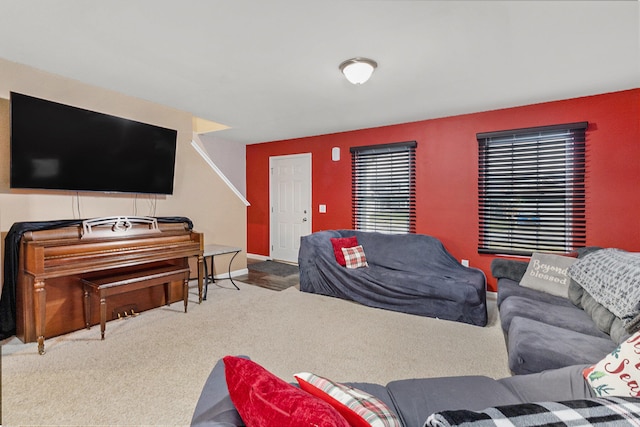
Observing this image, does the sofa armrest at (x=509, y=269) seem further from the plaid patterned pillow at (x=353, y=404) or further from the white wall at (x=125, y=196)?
the white wall at (x=125, y=196)

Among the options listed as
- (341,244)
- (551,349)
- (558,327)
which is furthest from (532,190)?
(551,349)

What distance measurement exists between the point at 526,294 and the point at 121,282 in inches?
138

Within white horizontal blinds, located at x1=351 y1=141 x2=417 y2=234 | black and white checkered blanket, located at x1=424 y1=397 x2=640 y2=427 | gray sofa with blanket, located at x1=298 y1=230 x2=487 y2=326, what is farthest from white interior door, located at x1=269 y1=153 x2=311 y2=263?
black and white checkered blanket, located at x1=424 y1=397 x2=640 y2=427

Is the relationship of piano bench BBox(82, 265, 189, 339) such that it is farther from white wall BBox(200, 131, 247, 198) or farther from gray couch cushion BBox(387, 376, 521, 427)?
white wall BBox(200, 131, 247, 198)

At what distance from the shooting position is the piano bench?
2.49 metres

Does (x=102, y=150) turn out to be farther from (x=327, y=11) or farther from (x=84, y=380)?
(x=327, y=11)

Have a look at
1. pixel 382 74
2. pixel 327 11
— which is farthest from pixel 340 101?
pixel 327 11

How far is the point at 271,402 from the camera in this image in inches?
25.4

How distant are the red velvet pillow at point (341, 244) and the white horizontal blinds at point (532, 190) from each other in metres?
1.59

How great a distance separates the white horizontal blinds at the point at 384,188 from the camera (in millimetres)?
4258

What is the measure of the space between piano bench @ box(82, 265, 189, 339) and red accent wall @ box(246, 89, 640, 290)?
2685 millimetres

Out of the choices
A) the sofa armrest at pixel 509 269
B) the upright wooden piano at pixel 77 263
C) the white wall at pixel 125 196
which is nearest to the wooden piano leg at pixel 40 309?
the upright wooden piano at pixel 77 263

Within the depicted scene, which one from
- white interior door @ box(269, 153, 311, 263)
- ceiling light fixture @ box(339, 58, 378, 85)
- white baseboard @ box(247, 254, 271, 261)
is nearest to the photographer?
ceiling light fixture @ box(339, 58, 378, 85)

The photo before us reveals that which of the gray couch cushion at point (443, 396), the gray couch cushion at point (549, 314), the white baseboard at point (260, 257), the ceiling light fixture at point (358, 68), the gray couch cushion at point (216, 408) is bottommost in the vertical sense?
the white baseboard at point (260, 257)
